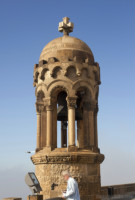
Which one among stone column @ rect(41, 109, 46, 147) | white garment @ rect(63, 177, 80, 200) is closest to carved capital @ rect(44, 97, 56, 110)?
stone column @ rect(41, 109, 46, 147)

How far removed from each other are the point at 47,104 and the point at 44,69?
1925mm

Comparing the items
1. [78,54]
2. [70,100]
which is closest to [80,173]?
[70,100]

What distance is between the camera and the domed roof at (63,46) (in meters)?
17.5

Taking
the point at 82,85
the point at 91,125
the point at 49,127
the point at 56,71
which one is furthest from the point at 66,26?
the point at 49,127

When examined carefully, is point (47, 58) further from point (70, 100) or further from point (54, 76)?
point (70, 100)

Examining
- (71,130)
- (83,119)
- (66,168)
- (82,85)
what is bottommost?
(66,168)

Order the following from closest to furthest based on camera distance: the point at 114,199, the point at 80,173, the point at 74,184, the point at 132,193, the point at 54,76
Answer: the point at 74,184 < the point at 80,173 < the point at 54,76 < the point at 114,199 < the point at 132,193

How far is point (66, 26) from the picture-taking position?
19.1 metres

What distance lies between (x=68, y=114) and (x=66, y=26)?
219 inches

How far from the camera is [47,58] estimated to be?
17766 millimetres

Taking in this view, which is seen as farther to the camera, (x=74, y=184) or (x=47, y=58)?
(x=47, y=58)

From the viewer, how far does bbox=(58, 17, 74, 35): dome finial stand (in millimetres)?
19016

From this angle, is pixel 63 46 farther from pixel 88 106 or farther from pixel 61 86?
pixel 88 106

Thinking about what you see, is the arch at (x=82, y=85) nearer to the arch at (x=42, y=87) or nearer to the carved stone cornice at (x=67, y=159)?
the arch at (x=42, y=87)
